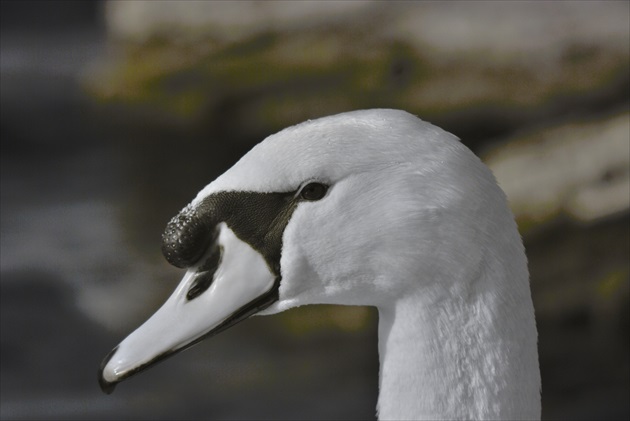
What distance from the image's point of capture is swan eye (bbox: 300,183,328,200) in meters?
0.86

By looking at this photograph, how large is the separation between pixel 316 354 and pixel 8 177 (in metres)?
0.87

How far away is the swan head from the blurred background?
135 cm

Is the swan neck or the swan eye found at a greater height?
the swan eye

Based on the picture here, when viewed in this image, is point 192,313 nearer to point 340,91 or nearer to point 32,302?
point 340,91

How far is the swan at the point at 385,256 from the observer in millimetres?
848

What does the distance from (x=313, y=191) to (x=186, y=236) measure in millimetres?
118

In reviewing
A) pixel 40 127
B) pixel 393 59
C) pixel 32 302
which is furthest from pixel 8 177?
pixel 393 59

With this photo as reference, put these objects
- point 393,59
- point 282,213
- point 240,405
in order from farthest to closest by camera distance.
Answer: point 240,405, point 393,59, point 282,213

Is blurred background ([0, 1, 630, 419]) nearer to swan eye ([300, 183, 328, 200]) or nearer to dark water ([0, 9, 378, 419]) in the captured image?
dark water ([0, 9, 378, 419])

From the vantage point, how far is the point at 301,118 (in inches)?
90.1

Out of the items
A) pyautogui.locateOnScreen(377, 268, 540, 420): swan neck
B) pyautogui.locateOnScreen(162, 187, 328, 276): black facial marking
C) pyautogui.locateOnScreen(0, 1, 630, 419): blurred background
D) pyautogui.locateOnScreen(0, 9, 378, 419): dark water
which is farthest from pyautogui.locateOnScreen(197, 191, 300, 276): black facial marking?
pyautogui.locateOnScreen(0, 9, 378, 419): dark water

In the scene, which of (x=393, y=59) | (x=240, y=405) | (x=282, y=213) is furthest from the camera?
(x=240, y=405)

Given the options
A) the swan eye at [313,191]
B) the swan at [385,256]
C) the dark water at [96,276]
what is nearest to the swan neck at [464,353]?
the swan at [385,256]

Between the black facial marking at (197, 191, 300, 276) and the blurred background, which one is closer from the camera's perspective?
the black facial marking at (197, 191, 300, 276)
